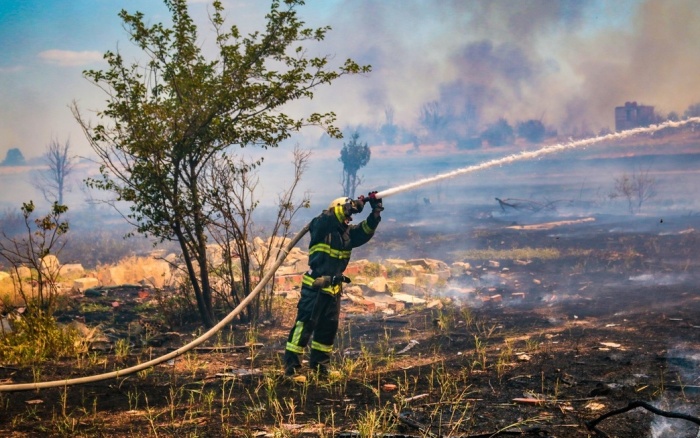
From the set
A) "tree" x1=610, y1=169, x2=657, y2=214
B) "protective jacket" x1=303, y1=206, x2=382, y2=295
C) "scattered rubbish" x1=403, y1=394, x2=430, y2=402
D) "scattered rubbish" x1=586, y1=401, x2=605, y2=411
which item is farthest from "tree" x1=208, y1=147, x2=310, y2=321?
"tree" x1=610, y1=169, x2=657, y2=214

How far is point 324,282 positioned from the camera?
752 cm

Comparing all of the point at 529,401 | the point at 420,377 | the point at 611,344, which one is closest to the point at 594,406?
the point at 529,401

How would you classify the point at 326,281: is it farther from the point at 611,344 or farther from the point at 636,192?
the point at 636,192

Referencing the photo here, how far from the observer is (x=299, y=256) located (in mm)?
20500

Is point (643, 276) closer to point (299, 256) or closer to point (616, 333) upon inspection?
point (616, 333)

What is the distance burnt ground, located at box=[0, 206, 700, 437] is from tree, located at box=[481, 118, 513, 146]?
42.9 metres

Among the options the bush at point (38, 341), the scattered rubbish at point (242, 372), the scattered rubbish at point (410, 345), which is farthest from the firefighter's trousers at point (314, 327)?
the bush at point (38, 341)

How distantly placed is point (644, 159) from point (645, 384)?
50494 millimetres

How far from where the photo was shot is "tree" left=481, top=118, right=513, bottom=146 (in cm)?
5609

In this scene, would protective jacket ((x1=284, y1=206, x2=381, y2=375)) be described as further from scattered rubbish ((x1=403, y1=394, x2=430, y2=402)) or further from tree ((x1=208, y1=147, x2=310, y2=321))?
→ tree ((x1=208, y1=147, x2=310, y2=321))

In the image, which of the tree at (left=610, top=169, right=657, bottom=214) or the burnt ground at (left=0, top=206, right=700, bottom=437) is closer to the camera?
the burnt ground at (left=0, top=206, right=700, bottom=437)

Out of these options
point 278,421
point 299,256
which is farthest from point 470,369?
point 299,256

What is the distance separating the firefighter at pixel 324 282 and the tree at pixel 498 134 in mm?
50405

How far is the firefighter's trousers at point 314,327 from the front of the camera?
7473 millimetres
